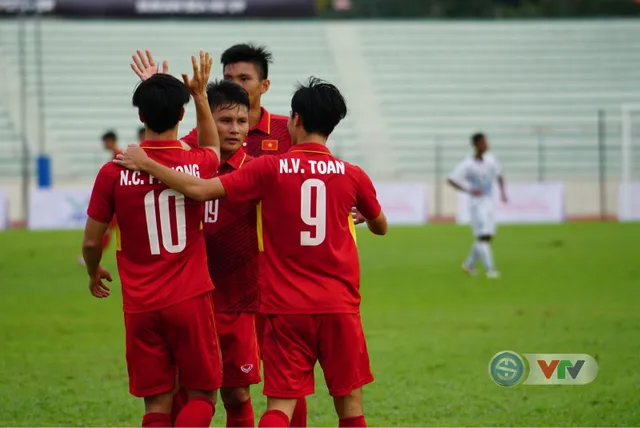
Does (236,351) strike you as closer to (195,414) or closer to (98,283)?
(195,414)

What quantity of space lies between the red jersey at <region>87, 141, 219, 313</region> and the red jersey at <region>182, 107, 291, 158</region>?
1.14m

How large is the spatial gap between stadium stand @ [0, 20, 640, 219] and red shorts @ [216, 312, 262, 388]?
25659 mm

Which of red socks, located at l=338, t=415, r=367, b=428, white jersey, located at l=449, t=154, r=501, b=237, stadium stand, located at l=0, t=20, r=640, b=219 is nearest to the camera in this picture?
red socks, located at l=338, t=415, r=367, b=428

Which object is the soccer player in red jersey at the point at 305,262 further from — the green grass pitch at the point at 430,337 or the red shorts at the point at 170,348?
the green grass pitch at the point at 430,337

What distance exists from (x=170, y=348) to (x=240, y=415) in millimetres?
942

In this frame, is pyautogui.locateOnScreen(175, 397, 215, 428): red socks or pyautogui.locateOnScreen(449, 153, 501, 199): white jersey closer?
pyautogui.locateOnScreen(175, 397, 215, 428): red socks

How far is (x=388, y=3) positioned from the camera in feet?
129

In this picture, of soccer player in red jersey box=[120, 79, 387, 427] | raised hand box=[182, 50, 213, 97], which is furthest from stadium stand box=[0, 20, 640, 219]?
soccer player in red jersey box=[120, 79, 387, 427]

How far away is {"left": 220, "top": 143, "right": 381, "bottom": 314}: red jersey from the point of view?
18.2 feet

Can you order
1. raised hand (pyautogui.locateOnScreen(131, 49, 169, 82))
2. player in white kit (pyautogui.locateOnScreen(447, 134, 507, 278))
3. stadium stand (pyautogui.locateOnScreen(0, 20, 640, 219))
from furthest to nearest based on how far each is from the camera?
stadium stand (pyautogui.locateOnScreen(0, 20, 640, 219)) → player in white kit (pyautogui.locateOnScreen(447, 134, 507, 278)) → raised hand (pyautogui.locateOnScreen(131, 49, 169, 82))

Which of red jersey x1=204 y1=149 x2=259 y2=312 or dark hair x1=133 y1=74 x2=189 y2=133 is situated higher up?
dark hair x1=133 y1=74 x2=189 y2=133

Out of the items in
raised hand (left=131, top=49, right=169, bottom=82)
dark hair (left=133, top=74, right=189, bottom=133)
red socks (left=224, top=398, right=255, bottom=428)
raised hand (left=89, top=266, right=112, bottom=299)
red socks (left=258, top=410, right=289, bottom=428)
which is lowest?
red socks (left=224, top=398, right=255, bottom=428)

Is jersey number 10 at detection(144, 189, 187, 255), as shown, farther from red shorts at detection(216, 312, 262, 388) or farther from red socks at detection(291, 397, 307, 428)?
red socks at detection(291, 397, 307, 428)

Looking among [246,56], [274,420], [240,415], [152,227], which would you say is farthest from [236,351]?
[246,56]
